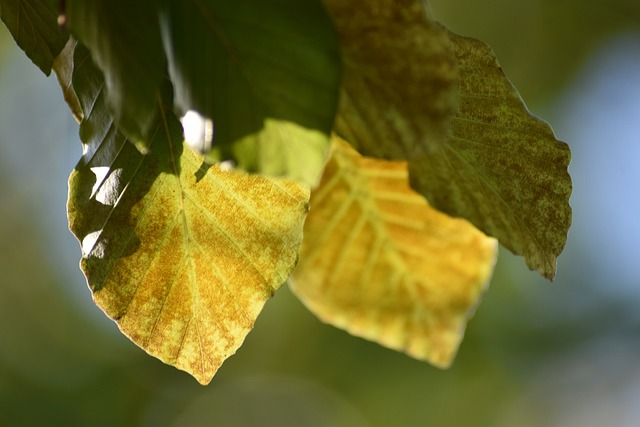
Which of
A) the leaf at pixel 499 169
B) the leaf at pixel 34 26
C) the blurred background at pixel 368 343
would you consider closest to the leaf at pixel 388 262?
the leaf at pixel 499 169

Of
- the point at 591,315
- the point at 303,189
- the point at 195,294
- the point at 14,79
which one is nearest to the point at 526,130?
the point at 303,189

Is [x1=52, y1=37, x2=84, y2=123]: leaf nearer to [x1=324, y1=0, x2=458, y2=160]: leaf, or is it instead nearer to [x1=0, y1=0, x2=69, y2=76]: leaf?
[x1=0, y1=0, x2=69, y2=76]: leaf

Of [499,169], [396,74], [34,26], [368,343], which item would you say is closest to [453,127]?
[499,169]

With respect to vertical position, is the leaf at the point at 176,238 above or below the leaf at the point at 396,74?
below

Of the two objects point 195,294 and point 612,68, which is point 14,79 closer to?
point 612,68

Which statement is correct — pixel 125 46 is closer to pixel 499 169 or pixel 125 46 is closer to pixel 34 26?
pixel 34 26

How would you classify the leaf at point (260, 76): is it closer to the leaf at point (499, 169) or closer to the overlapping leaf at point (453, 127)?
the overlapping leaf at point (453, 127)

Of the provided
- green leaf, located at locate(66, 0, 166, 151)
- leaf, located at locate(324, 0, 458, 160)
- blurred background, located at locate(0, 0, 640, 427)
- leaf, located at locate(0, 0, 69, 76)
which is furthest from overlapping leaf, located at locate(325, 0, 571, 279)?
blurred background, located at locate(0, 0, 640, 427)
